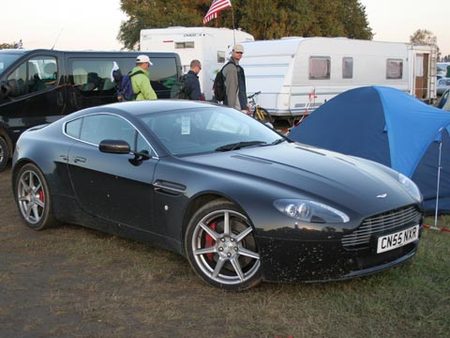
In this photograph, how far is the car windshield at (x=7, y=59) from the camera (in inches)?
379

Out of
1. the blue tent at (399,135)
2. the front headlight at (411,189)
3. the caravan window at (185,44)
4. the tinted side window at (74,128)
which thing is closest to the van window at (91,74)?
the tinted side window at (74,128)

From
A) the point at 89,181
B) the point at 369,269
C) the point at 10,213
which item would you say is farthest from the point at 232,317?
→ the point at 10,213

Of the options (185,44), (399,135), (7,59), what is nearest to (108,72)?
(7,59)

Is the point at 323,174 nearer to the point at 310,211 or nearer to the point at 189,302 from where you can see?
the point at 310,211

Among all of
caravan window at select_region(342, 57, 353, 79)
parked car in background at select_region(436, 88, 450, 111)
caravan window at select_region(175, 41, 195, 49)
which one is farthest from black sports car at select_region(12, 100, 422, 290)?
caravan window at select_region(175, 41, 195, 49)

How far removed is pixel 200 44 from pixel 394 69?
21.3 feet

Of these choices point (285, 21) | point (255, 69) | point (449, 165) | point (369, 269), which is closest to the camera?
point (369, 269)

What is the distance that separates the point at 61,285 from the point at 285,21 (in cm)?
3504

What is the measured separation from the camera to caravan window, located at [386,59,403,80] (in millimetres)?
19859

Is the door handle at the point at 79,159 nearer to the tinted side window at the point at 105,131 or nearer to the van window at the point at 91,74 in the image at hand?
the tinted side window at the point at 105,131

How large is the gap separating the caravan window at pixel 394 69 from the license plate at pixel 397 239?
53.2 feet

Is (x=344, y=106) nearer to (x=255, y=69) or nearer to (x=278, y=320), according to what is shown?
(x=278, y=320)

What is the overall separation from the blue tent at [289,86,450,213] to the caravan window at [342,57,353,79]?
10.9m

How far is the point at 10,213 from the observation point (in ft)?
22.5
